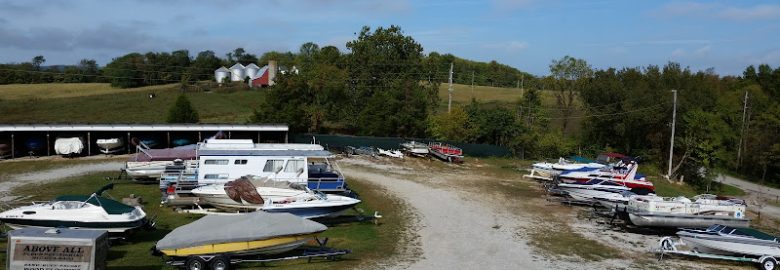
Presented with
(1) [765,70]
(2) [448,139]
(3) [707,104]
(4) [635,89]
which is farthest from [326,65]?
(1) [765,70]

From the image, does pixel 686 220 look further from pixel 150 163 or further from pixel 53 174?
pixel 53 174

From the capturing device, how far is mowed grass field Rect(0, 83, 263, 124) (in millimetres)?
62156

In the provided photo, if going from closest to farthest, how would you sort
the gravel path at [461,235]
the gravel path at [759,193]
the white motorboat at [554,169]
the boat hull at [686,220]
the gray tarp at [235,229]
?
the gray tarp at [235,229]
the gravel path at [461,235]
the boat hull at [686,220]
the white motorboat at [554,169]
the gravel path at [759,193]

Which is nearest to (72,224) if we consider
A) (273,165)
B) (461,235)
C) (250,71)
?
(273,165)

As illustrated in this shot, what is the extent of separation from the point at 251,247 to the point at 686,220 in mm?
15653

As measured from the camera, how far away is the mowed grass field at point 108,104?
62156 millimetres

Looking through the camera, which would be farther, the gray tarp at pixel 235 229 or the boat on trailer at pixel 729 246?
the boat on trailer at pixel 729 246

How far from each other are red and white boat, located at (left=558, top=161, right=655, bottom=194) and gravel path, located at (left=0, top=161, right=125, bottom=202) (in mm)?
25034

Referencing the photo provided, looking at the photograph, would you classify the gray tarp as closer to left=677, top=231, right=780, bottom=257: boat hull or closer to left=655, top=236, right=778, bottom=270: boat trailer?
left=655, top=236, right=778, bottom=270: boat trailer

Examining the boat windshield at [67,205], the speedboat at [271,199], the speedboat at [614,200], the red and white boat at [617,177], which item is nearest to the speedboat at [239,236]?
the boat windshield at [67,205]

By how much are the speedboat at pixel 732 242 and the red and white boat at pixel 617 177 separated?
12.2 metres

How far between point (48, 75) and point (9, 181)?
8255 centimetres

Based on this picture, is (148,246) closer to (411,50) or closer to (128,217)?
(128,217)

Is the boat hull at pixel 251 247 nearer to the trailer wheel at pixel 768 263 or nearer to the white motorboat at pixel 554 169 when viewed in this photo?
the trailer wheel at pixel 768 263
